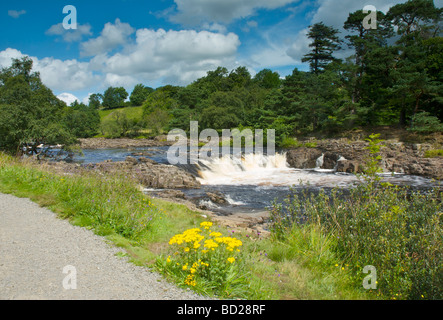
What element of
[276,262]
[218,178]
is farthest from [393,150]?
[276,262]

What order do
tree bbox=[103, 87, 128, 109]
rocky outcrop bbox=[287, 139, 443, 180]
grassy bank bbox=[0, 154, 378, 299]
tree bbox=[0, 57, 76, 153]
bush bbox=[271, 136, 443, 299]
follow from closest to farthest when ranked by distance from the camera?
grassy bank bbox=[0, 154, 378, 299] → bush bbox=[271, 136, 443, 299] → tree bbox=[0, 57, 76, 153] → rocky outcrop bbox=[287, 139, 443, 180] → tree bbox=[103, 87, 128, 109]

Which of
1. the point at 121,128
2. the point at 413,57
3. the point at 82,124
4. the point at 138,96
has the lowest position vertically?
the point at 121,128

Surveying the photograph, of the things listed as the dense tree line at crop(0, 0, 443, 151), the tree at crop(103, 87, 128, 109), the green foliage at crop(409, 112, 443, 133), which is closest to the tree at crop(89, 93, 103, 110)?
the tree at crop(103, 87, 128, 109)

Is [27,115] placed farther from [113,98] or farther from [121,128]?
[113,98]

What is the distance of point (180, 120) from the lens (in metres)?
58.3

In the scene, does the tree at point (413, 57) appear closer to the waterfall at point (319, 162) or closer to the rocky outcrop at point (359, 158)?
the rocky outcrop at point (359, 158)

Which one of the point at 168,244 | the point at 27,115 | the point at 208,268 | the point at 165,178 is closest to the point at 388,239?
the point at 208,268

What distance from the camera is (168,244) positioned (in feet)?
19.8

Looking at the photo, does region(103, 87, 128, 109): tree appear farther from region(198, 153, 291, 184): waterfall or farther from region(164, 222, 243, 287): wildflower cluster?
region(164, 222, 243, 287): wildflower cluster

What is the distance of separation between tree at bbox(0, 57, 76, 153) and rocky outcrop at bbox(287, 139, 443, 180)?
2225 cm

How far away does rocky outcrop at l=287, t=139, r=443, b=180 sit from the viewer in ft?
74.9

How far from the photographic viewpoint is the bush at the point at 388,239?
475 centimetres

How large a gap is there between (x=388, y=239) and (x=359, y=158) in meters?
23.0
